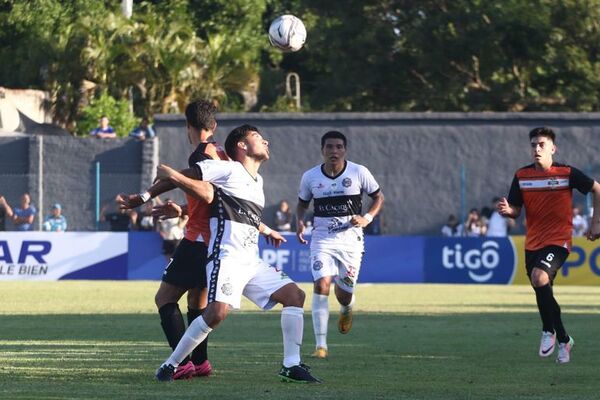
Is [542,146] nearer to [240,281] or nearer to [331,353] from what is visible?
[331,353]

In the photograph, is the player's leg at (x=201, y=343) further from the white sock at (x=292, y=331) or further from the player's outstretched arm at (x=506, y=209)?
the player's outstretched arm at (x=506, y=209)

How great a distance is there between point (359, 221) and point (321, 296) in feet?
2.82

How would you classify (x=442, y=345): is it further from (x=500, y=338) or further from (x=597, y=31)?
(x=597, y=31)

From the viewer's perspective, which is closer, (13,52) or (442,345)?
(442,345)

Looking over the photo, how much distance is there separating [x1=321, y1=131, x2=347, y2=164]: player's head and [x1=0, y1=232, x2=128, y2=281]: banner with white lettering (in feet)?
51.7

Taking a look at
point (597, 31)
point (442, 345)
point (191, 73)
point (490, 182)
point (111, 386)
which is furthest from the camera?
point (597, 31)

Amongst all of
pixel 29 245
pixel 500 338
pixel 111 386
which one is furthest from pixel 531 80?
pixel 111 386

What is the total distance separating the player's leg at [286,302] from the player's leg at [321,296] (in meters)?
2.59

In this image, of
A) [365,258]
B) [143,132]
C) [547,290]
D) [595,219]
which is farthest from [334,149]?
[143,132]

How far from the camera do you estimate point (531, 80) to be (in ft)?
156

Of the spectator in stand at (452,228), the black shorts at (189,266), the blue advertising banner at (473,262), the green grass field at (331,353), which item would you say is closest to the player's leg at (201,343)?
the green grass field at (331,353)

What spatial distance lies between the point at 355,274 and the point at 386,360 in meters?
2.19

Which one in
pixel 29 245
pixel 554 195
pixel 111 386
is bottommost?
pixel 29 245

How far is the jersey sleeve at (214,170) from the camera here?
9984mm
